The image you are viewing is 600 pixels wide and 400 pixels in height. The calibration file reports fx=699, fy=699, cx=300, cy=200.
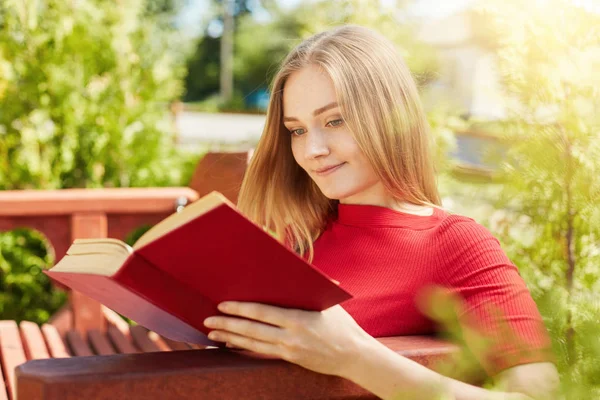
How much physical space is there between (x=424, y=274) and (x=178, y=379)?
0.62 m

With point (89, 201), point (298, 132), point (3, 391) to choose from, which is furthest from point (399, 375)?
point (89, 201)

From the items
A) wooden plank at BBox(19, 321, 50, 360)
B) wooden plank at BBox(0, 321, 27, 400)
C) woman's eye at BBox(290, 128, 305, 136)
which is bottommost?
Result: wooden plank at BBox(19, 321, 50, 360)

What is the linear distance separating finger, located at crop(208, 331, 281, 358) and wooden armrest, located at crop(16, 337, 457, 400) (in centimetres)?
2

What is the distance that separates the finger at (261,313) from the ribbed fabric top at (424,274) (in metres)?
0.25

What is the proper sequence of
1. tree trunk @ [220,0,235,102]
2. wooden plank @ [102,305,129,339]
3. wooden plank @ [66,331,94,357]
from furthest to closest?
tree trunk @ [220,0,235,102] < wooden plank @ [102,305,129,339] < wooden plank @ [66,331,94,357]

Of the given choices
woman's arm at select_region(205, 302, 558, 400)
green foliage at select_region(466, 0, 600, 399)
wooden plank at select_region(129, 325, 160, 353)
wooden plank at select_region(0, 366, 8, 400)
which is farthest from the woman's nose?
wooden plank at select_region(129, 325, 160, 353)

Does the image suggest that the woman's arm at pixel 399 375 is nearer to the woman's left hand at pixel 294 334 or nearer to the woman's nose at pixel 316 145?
the woman's left hand at pixel 294 334

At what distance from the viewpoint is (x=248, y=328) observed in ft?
3.63

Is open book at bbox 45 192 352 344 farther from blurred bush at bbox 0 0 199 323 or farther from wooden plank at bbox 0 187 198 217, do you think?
blurred bush at bbox 0 0 199 323

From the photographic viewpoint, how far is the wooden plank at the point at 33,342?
2.22 metres

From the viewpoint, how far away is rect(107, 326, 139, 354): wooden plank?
8.11 feet

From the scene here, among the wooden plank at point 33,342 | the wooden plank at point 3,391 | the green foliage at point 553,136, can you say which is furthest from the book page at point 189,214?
the wooden plank at point 33,342

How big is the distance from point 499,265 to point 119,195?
2.25 m

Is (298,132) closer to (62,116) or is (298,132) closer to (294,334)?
(294,334)
